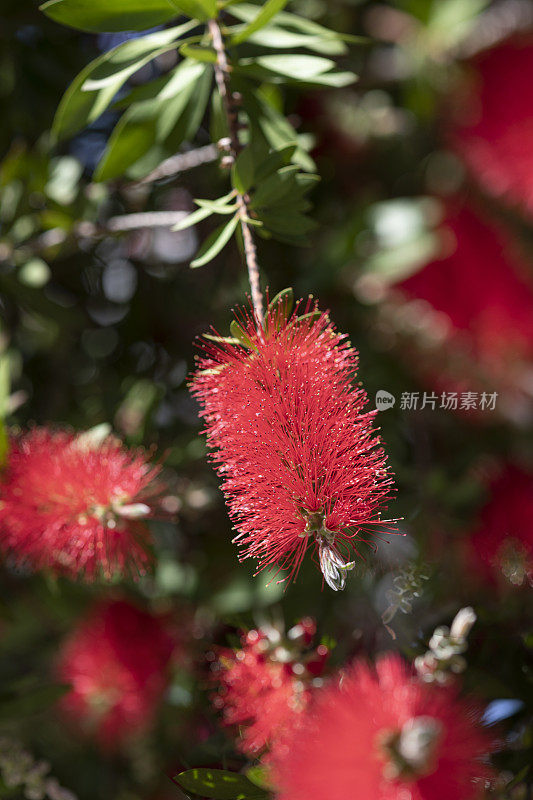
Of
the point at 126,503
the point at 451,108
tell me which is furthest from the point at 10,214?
the point at 451,108

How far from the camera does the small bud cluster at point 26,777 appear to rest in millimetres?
701

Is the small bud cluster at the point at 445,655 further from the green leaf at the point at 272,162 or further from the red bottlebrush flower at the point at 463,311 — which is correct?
the red bottlebrush flower at the point at 463,311

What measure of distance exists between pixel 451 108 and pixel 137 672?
95 centimetres

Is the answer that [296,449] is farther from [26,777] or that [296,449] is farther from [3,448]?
[26,777]

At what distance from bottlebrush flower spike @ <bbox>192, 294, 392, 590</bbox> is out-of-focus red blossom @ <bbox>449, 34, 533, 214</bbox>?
673 mm

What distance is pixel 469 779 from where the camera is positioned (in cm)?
45

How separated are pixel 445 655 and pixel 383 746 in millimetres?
105

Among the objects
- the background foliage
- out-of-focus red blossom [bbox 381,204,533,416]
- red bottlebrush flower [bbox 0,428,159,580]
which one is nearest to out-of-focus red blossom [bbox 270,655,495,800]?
the background foliage

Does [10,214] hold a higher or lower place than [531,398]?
higher

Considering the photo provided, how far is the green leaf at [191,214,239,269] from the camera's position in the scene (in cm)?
52

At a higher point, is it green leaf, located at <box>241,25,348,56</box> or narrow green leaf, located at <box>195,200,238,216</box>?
green leaf, located at <box>241,25,348,56</box>

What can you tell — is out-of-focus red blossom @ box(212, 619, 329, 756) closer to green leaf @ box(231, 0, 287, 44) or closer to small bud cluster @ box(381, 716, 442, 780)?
small bud cluster @ box(381, 716, 442, 780)

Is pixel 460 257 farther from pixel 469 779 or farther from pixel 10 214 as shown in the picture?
pixel 469 779

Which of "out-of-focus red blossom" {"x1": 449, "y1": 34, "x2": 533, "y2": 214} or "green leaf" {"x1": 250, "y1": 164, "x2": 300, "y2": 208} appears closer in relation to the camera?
"green leaf" {"x1": 250, "y1": 164, "x2": 300, "y2": 208}
